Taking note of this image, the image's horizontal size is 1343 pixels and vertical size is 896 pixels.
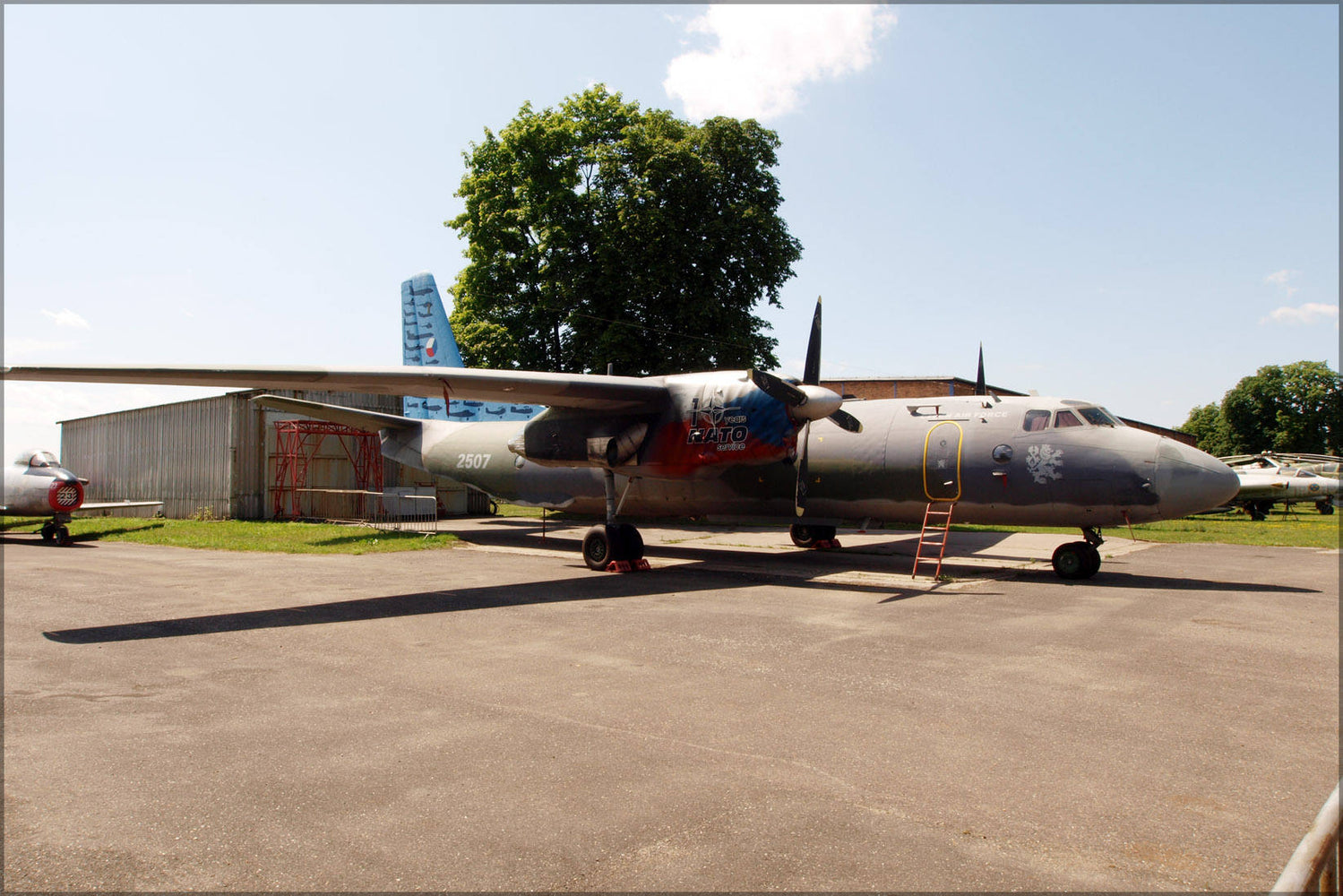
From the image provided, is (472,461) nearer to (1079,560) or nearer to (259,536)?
(259,536)

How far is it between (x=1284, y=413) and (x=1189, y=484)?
8010 cm

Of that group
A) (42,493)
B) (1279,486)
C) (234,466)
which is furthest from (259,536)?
(1279,486)

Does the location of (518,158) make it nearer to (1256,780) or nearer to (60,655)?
(60,655)

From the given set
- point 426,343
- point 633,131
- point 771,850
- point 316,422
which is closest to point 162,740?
point 771,850

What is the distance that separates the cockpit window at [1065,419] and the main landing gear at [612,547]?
8.07 metres

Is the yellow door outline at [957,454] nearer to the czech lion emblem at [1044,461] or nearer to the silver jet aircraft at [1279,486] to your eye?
the czech lion emblem at [1044,461]

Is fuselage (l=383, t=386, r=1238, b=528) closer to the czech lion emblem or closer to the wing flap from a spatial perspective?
the czech lion emblem

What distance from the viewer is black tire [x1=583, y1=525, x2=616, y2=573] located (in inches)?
609

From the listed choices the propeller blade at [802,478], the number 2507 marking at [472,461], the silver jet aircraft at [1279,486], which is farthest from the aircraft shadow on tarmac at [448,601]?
the silver jet aircraft at [1279,486]

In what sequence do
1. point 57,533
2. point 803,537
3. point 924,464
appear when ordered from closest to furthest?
point 924,464, point 803,537, point 57,533

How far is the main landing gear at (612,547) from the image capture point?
1545 centimetres

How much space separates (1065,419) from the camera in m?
13.6

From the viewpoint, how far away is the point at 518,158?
3012 centimetres

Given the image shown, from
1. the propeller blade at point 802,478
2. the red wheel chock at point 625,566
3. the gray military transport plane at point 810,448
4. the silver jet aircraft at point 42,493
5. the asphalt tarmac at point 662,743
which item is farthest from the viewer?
the silver jet aircraft at point 42,493
